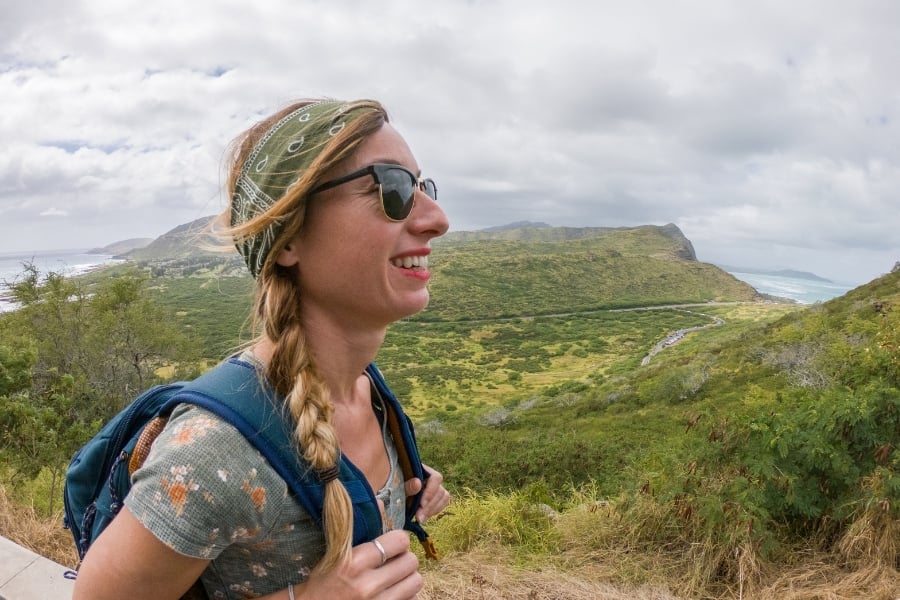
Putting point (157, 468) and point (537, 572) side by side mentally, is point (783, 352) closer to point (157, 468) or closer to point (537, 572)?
point (537, 572)

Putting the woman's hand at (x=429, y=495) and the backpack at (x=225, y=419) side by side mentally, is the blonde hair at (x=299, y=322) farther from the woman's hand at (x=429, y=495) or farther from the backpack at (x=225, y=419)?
the woman's hand at (x=429, y=495)

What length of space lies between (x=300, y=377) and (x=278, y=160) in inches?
18.7

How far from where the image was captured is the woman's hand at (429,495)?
4.90ft

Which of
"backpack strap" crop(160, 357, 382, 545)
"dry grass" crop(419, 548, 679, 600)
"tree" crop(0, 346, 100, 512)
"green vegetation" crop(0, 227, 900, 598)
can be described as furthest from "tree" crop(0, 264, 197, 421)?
"backpack strap" crop(160, 357, 382, 545)

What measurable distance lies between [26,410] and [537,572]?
233 inches

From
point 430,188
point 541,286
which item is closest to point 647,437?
point 430,188

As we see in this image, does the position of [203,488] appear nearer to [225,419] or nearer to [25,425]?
[225,419]

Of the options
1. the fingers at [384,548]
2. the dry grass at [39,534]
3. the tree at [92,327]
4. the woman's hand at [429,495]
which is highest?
the fingers at [384,548]

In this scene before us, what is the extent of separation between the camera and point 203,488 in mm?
904

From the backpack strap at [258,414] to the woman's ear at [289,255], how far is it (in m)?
0.25

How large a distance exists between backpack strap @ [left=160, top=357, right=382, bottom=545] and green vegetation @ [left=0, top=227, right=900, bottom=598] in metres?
0.15

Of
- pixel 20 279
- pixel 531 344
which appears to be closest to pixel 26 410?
pixel 20 279

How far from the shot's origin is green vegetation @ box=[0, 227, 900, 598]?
12.5ft

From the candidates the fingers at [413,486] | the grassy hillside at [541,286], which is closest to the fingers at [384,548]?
the fingers at [413,486]
